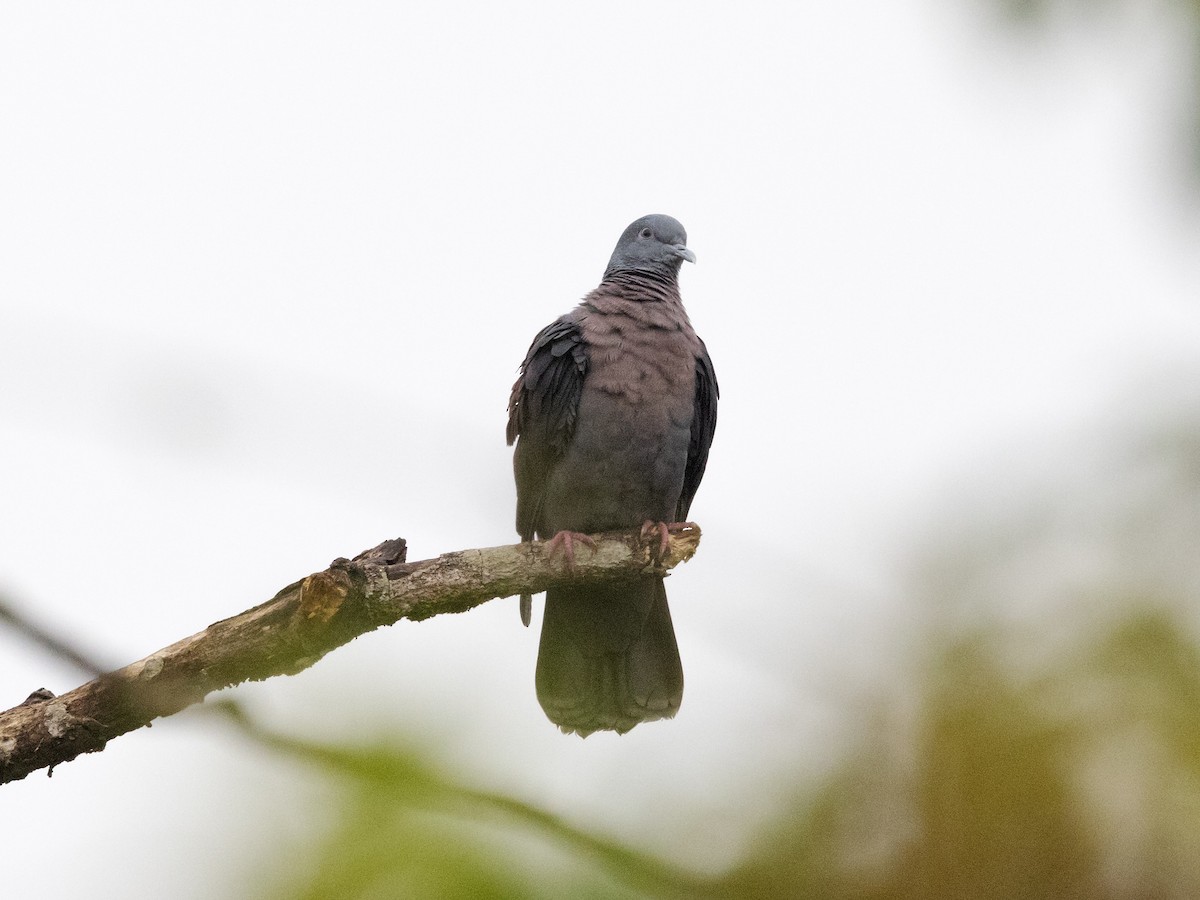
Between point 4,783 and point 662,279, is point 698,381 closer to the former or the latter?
point 662,279

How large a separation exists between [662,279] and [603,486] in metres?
1.37

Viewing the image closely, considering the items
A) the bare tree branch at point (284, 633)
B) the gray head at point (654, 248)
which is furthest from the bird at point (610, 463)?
the bare tree branch at point (284, 633)

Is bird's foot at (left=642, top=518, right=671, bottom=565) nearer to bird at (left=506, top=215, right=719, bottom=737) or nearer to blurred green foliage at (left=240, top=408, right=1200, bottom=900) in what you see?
bird at (left=506, top=215, right=719, bottom=737)

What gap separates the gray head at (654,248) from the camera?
21.1 ft

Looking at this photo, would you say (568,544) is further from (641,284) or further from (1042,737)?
(1042,737)

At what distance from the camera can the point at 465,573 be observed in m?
3.88

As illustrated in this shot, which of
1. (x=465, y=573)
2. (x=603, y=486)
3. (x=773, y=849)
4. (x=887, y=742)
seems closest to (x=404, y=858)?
(x=773, y=849)

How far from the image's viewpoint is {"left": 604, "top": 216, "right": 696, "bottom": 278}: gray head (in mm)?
6426

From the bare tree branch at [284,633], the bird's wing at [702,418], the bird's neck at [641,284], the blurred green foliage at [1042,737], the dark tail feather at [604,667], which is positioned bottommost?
the blurred green foliage at [1042,737]

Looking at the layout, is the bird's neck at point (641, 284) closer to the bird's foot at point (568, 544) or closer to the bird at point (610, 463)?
the bird at point (610, 463)

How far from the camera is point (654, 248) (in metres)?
6.50

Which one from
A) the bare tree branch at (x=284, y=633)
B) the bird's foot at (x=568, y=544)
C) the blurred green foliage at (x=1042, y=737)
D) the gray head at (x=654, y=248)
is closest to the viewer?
the blurred green foliage at (x=1042, y=737)

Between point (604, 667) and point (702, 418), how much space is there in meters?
1.29

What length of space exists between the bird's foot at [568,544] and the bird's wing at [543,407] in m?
0.85
